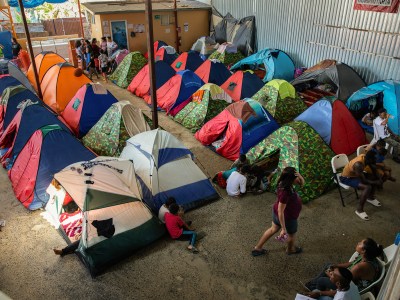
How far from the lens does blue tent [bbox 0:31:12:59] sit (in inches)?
596

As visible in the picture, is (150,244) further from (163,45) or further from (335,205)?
(163,45)

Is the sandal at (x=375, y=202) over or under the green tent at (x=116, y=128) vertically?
under

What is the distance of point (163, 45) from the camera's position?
14.8 metres

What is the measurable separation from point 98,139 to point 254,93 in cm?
494

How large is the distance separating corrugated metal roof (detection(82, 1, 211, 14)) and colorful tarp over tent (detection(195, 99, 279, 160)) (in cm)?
946

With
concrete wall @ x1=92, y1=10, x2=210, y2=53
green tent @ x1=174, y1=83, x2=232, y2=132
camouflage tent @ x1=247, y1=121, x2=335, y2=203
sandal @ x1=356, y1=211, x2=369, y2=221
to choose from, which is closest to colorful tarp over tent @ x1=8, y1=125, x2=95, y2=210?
green tent @ x1=174, y1=83, x2=232, y2=132

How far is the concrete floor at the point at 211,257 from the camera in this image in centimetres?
465

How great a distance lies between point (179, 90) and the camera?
10.0 m

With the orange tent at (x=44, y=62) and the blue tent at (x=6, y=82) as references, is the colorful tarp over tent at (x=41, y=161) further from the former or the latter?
the orange tent at (x=44, y=62)

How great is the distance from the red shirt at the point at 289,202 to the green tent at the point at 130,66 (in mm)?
9449

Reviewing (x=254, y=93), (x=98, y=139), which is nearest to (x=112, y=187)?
(x=98, y=139)

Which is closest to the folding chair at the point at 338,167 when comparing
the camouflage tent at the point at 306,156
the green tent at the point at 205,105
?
the camouflage tent at the point at 306,156

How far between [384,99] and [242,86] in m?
3.78

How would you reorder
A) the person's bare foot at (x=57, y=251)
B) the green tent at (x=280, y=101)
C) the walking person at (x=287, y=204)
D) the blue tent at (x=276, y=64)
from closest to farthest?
the walking person at (x=287, y=204), the person's bare foot at (x=57, y=251), the green tent at (x=280, y=101), the blue tent at (x=276, y=64)
